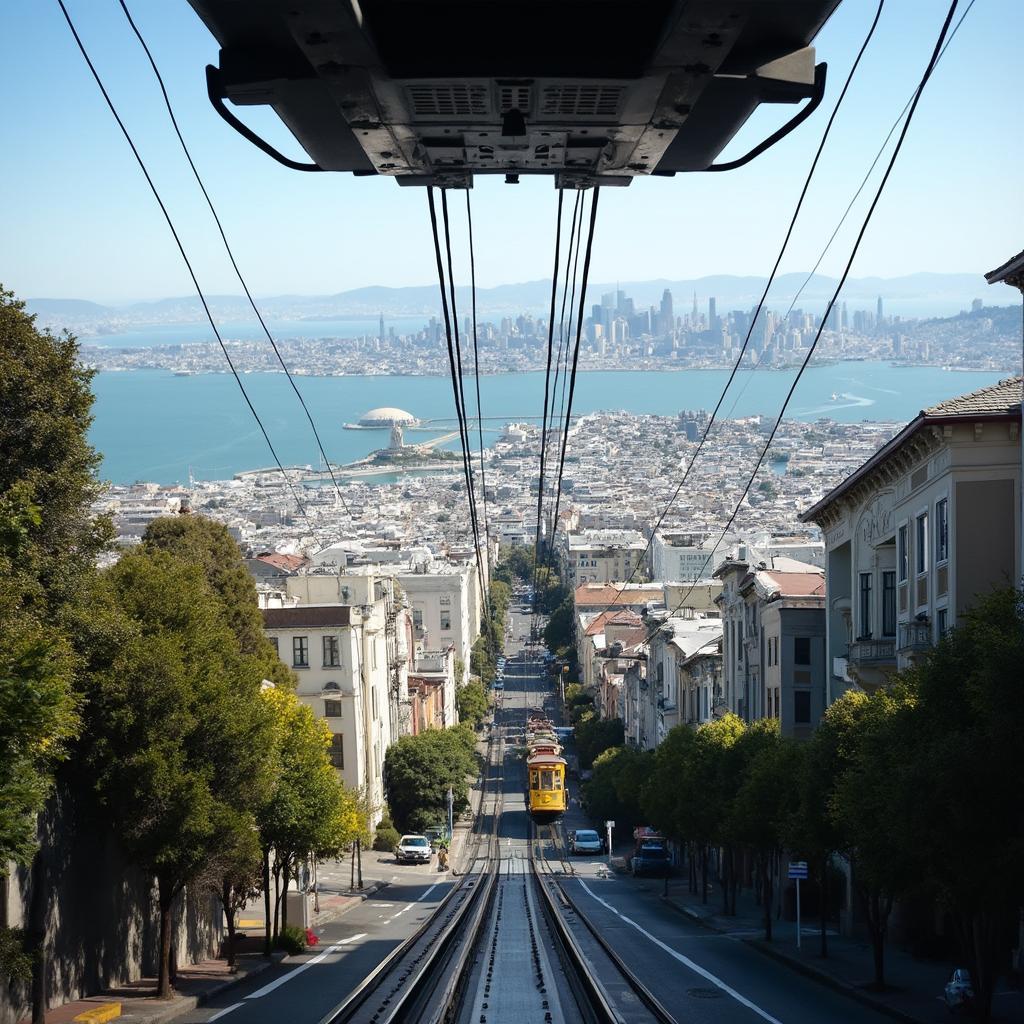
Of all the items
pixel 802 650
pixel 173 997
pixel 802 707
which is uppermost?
pixel 802 650

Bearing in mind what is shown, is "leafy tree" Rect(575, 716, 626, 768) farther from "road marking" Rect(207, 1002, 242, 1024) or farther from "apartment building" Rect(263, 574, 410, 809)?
"road marking" Rect(207, 1002, 242, 1024)

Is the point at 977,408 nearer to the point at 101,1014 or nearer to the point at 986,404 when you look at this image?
the point at 986,404

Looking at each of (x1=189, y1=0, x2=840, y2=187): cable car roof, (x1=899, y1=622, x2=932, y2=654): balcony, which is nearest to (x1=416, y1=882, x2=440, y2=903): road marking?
(x1=899, y1=622, x2=932, y2=654): balcony

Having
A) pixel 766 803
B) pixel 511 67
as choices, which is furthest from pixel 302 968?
pixel 511 67

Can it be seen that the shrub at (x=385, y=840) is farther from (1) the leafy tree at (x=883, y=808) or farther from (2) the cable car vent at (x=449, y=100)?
(2) the cable car vent at (x=449, y=100)

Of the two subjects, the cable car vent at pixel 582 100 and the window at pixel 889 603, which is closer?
the cable car vent at pixel 582 100

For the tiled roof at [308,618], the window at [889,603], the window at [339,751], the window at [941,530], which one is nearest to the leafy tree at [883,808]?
the window at [941,530]
